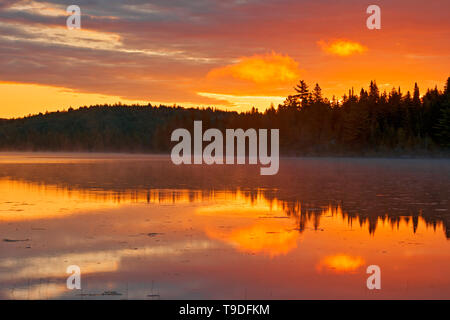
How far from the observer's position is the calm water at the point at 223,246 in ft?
36.0

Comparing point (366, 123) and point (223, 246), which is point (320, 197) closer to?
point (223, 246)

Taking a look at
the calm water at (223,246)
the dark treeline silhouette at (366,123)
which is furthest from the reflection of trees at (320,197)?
the dark treeline silhouette at (366,123)

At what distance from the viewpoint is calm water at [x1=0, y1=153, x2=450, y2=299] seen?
432 inches

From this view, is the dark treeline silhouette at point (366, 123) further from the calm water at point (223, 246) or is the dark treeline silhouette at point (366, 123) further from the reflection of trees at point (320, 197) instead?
the calm water at point (223, 246)

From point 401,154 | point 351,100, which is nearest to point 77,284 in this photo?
point 401,154

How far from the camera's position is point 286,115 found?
154875 mm

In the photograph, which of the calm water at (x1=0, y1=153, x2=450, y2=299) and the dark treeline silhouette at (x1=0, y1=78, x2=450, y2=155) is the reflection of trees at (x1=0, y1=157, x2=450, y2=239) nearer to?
the calm water at (x1=0, y1=153, x2=450, y2=299)

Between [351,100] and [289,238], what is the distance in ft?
436

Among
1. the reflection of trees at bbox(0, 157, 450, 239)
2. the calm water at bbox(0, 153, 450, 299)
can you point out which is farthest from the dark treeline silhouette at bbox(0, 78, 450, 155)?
the calm water at bbox(0, 153, 450, 299)

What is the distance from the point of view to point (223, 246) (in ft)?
49.5

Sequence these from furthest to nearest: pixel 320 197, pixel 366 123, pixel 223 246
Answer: pixel 366 123 < pixel 320 197 < pixel 223 246

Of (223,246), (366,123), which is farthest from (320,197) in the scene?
(366,123)

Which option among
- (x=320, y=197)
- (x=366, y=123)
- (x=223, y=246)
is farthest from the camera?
(x=366, y=123)
